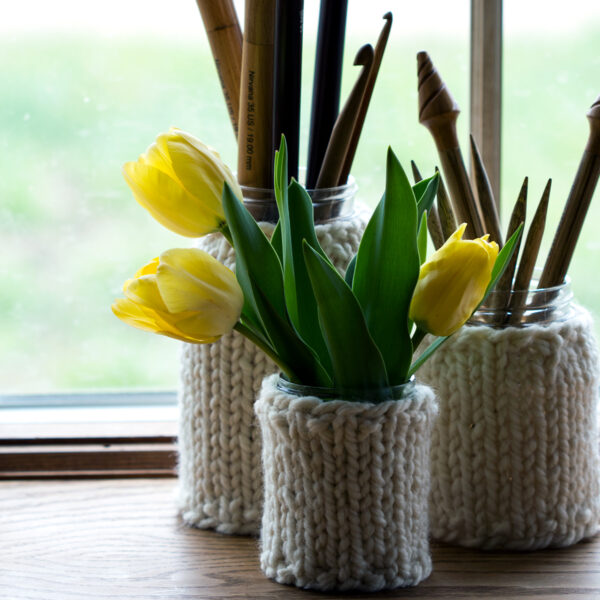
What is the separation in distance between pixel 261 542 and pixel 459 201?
23 centimetres

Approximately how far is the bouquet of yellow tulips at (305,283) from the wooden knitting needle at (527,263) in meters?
0.05

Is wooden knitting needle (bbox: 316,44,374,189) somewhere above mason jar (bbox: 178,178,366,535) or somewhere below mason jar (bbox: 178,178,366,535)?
above

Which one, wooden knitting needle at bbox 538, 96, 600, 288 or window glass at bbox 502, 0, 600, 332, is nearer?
wooden knitting needle at bbox 538, 96, 600, 288

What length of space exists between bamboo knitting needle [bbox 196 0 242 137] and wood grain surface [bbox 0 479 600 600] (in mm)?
277

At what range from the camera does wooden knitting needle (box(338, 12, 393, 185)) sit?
0.48 meters

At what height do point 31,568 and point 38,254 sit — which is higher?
point 38,254

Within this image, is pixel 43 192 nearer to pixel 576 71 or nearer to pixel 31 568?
pixel 31 568

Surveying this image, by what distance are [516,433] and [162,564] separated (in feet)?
0.72

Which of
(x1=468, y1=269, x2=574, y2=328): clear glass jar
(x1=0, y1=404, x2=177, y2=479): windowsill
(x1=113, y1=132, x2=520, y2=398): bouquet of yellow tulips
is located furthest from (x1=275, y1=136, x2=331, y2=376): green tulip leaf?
(x1=0, y1=404, x2=177, y2=479): windowsill

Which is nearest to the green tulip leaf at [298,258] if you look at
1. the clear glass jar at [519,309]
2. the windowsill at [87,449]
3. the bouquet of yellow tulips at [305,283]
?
the bouquet of yellow tulips at [305,283]

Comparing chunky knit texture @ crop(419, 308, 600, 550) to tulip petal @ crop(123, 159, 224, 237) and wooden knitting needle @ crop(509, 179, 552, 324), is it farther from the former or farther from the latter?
tulip petal @ crop(123, 159, 224, 237)

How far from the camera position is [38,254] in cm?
70

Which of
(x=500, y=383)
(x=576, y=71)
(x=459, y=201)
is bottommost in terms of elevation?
(x=500, y=383)

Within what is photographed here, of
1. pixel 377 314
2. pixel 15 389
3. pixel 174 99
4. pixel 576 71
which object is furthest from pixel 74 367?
pixel 576 71
